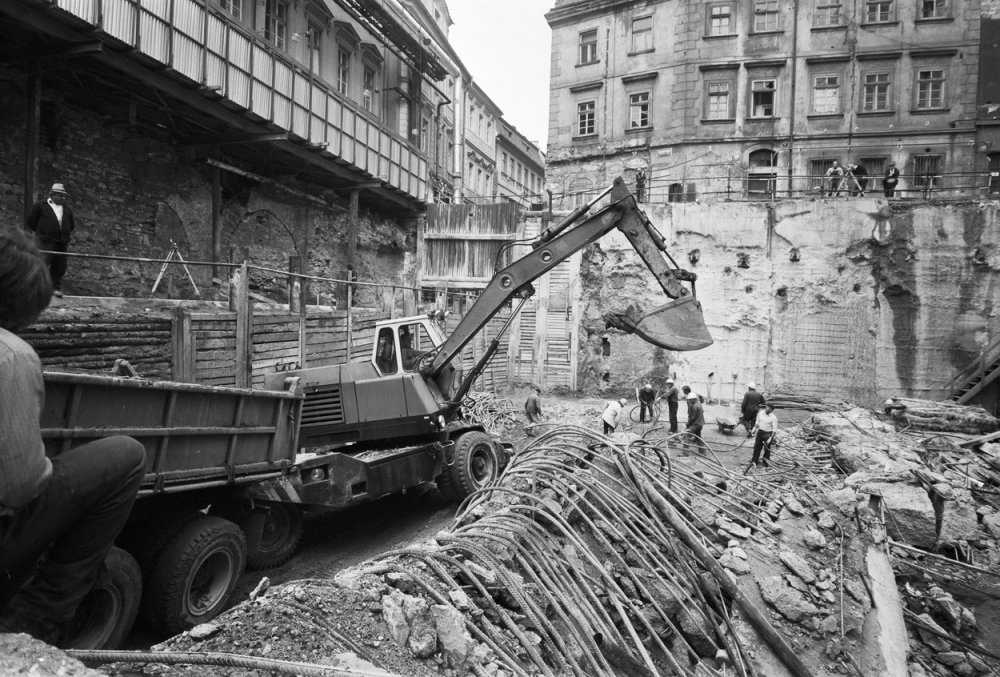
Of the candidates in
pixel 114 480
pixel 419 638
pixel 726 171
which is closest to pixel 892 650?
pixel 419 638

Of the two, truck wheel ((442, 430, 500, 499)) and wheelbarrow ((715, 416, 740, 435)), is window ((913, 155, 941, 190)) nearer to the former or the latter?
wheelbarrow ((715, 416, 740, 435))

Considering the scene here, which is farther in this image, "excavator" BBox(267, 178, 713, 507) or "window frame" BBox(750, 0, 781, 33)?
"window frame" BBox(750, 0, 781, 33)

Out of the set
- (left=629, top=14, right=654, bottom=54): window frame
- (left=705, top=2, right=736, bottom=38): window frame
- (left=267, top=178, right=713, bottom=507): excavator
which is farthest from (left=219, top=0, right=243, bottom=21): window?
(left=705, top=2, right=736, bottom=38): window frame

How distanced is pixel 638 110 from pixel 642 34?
344 centimetres

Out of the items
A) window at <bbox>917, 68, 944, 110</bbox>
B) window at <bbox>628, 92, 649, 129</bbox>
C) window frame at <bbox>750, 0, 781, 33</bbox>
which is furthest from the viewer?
window at <bbox>628, 92, 649, 129</bbox>

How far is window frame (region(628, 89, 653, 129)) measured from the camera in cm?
2800

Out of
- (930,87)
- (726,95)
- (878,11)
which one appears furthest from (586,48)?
(930,87)

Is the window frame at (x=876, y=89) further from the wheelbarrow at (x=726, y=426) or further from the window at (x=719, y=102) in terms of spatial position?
the wheelbarrow at (x=726, y=426)

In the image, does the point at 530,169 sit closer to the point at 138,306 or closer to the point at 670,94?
the point at 670,94

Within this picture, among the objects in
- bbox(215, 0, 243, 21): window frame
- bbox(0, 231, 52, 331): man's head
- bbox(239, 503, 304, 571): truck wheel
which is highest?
bbox(215, 0, 243, 21): window frame

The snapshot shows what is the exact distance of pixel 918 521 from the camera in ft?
28.1

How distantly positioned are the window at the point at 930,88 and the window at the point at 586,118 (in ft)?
44.7

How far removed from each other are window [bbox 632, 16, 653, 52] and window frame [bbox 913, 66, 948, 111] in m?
11.1

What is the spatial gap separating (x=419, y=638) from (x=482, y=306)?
622 cm
